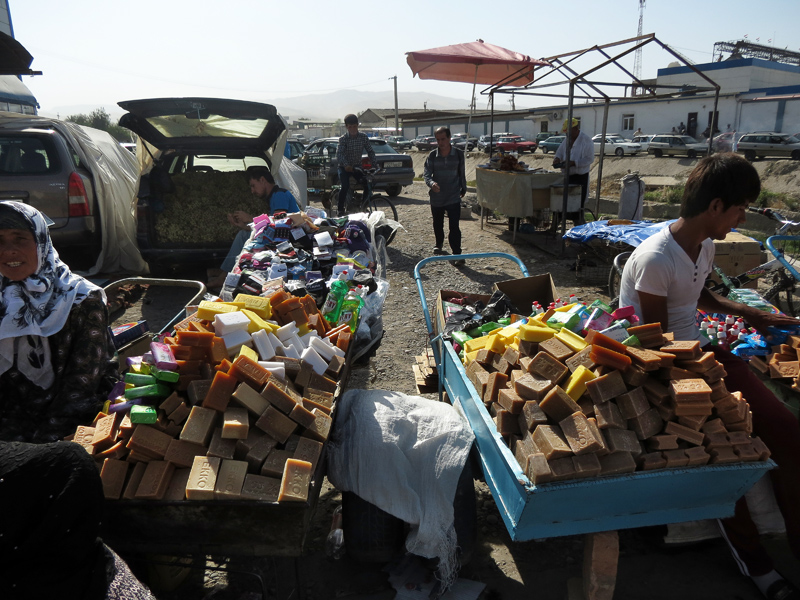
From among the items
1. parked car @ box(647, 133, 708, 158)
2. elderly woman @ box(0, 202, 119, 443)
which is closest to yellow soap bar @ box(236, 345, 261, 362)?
elderly woman @ box(0, 202, 119, 443)

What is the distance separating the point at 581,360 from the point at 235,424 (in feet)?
4.53

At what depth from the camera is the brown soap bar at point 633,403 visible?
6.47 ft

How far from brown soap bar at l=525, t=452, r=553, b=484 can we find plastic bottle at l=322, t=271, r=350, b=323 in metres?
1.76

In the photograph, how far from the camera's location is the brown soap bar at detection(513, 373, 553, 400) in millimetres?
2088

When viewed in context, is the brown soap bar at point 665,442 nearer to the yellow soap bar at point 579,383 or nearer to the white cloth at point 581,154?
the yellow soap bar at point 579,383

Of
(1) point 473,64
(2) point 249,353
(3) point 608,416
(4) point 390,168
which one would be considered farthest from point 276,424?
(4) point 390,168

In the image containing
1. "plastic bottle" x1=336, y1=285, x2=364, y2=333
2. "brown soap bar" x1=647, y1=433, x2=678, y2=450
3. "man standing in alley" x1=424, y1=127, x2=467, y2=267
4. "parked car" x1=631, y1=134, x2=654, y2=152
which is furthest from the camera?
"parked car" x1=631, y1=134, x2=654, y2=152

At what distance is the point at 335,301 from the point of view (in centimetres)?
344

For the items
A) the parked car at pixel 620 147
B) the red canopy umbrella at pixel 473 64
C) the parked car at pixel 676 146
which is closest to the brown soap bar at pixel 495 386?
the red canopy umbrella at pixel 473 64

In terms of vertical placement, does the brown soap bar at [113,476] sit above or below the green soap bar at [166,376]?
below

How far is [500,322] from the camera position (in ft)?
10.0

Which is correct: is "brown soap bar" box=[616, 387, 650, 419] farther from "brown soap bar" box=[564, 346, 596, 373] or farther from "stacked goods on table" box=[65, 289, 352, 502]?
"stacked goods on table" box=[65, 289, 352, 502]

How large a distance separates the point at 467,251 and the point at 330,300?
5.39m

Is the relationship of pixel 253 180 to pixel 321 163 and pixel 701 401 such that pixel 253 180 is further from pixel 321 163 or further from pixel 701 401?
pixel 321 163
